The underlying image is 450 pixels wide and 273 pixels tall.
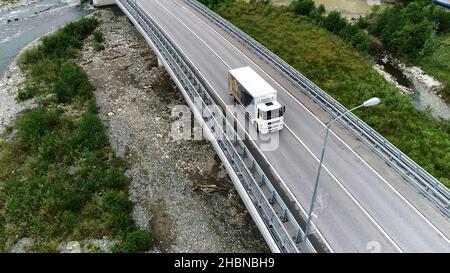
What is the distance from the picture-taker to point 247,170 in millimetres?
20906

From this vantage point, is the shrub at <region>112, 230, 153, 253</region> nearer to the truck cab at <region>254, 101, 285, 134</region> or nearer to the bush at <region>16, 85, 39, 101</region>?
the truck cab at <region>254, 101, 285, 134</region>

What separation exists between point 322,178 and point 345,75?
Result: 946 inches

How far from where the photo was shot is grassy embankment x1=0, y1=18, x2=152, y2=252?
25078 mm

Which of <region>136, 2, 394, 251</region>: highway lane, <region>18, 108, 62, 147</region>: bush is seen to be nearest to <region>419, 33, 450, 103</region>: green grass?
<region>136, 2, 394, 251</region>: highway lane

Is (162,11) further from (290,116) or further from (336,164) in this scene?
(336,164)

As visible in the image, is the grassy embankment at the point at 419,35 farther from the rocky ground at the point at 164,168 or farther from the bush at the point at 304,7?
the rocky ground at the point at 164,168

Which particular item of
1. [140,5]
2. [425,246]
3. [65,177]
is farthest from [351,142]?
[140,5]

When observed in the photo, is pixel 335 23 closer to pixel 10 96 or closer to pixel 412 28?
pixel 412 28

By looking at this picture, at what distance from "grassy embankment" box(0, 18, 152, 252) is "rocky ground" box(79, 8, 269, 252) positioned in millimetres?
1363

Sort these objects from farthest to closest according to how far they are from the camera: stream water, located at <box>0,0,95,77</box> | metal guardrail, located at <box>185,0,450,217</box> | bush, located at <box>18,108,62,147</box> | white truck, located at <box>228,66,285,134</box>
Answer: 1. stream water, located at <box>0,0,95,77</box>
2. bush, located at <box>18,108,62,147</box>
3. white truck, located at <box>228,66,285,134</box>
4. metal guardrail, located at <box>185,0,450,217</box>

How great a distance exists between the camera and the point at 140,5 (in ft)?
170

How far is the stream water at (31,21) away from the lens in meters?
55.7

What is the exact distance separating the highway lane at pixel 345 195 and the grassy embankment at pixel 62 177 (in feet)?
35.8

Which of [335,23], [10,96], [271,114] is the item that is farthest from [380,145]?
[10,96]
